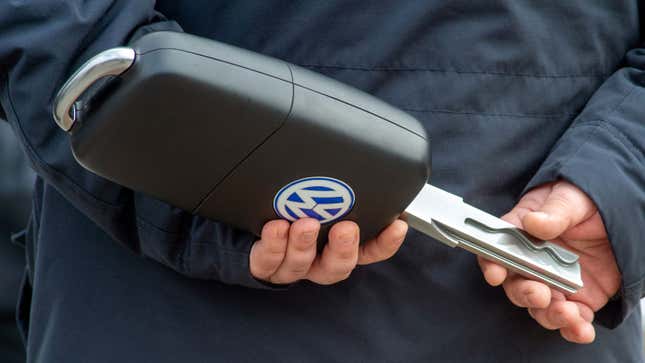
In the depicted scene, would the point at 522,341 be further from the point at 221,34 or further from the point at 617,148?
the point at 221,34

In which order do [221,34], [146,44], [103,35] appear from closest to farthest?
[146,44] < [103,35] < [221,34]

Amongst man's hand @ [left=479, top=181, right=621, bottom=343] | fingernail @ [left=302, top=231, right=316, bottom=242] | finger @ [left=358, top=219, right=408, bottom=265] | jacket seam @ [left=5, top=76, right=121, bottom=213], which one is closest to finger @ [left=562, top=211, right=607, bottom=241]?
man's hand @ [left=479, top=181, right=621, bottom=343]

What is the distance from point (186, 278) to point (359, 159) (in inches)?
11.3

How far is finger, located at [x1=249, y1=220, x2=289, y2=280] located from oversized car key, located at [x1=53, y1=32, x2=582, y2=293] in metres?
0.01

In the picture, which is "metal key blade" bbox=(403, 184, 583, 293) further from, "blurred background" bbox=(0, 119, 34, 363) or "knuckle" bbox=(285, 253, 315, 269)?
"blurred background" bbox=(0, 119, 34, 363)

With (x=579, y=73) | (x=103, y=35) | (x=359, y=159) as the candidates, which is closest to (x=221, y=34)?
(x=103, y=35)

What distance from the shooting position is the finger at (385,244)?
86 centimetres

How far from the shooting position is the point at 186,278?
37.8 inches

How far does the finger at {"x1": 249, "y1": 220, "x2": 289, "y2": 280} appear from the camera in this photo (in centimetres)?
83

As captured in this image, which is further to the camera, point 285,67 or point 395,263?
point 395,263

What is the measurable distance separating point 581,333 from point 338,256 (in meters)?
0.32

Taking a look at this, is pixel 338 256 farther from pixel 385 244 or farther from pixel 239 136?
pixel 239 136

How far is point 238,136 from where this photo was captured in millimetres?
764

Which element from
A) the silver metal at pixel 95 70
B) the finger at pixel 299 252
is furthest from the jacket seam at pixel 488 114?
the silver metal at pixel 95 70
